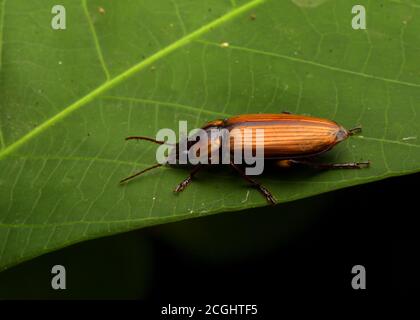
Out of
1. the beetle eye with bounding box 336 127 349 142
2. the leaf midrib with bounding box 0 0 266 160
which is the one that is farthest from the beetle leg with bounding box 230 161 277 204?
the leaf midrib with bounding box 0 0 266 160

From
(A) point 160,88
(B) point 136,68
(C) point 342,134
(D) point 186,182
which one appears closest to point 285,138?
(C) point 342,134

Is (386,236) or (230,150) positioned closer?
(230,150)

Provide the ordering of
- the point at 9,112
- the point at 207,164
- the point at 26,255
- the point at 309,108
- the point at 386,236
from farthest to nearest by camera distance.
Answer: the point at 386,236 → the point at 207,164 → the point at 309,108 → the point at 9,112 → the point at 26,255

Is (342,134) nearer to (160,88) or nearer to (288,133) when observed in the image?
(288,133)

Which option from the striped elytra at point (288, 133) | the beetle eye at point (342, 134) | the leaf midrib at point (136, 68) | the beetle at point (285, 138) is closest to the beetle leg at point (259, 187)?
the beetle at point (285, 138)

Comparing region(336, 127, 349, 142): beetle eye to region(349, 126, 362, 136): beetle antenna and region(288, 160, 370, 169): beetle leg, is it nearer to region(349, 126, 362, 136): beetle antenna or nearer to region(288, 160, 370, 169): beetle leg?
region(349, 126, 362, 136): beetle antenna

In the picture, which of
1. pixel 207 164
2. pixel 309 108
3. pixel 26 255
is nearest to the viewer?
pixel 26 255

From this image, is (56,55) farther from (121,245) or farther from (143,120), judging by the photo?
(121,245)

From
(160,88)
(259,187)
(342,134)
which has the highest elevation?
(160,88)

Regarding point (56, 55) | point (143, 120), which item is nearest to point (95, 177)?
point (143, 120)
